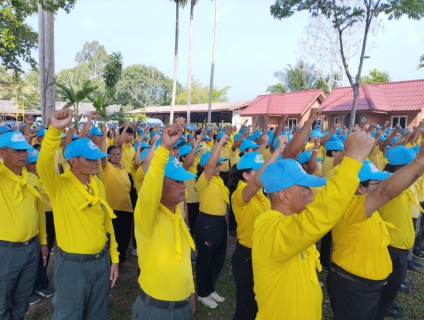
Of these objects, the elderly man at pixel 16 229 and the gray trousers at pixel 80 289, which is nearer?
the gray trousers at pixel 80 289

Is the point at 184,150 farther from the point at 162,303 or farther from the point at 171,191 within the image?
the point at 162,303

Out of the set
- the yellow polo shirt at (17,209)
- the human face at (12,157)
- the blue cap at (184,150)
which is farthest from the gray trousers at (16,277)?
the blue cap at (184,150)

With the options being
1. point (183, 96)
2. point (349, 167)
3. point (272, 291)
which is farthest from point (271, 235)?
point (183, 96)

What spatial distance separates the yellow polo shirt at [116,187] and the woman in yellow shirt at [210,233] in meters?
1.29

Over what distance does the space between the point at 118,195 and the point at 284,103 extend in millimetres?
22208

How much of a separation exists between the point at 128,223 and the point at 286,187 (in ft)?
12.0

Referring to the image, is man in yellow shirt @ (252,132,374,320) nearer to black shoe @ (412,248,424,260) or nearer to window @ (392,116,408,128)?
black shoe @ (412,248,424,260)

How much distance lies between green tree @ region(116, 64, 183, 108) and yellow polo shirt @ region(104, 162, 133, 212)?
44.8 m

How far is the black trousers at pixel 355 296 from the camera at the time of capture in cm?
253

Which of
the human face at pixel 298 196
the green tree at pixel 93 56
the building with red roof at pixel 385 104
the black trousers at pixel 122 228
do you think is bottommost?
the black trousers at pixel 122 228

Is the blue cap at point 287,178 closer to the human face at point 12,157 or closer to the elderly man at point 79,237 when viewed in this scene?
the elderly man at point 79,237

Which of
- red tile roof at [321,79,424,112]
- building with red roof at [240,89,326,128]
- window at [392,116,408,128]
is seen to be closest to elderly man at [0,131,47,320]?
red tile roof at [321,79,424,112]

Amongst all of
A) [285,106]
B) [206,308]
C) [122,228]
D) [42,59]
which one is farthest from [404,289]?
[285,106]

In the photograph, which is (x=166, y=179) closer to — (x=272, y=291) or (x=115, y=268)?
(x=272, y=291)
